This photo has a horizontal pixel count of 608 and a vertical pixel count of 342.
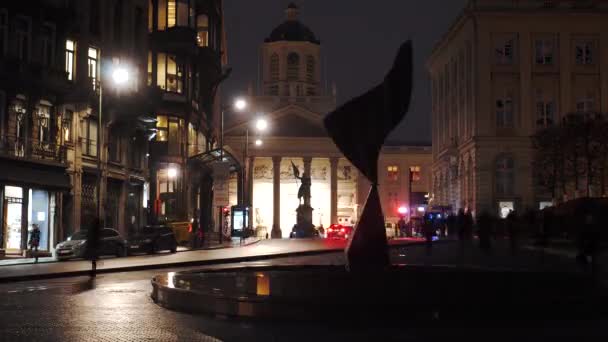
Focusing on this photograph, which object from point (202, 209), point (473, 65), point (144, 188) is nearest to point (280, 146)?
point (473, 65)

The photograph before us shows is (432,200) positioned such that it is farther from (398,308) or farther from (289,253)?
(398,308)

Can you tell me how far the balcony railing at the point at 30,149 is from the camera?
36.5 meters

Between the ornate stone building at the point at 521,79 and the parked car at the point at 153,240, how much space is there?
42178mm

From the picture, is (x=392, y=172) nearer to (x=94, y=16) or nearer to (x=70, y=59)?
(x=94, y=16)

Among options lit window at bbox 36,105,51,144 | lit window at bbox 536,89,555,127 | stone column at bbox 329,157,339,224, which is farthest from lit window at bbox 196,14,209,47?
stone column at bbox 329,157,339,224

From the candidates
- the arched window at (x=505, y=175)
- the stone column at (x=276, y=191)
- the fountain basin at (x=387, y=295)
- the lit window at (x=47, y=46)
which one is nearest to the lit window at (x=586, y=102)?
the arched window at (x=505, y=175)

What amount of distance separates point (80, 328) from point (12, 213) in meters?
26.6

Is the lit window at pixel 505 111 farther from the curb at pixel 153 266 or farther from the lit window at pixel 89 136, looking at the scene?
the lit window at pixel 89 136

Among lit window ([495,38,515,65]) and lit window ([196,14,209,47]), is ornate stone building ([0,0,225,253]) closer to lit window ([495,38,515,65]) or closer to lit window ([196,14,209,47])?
lit window ([196,14,209,47])

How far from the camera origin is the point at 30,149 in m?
38.3

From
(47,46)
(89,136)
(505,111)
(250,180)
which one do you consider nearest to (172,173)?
(89,136)

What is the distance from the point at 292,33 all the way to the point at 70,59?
10677 cm

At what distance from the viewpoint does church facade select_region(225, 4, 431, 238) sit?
415 feet

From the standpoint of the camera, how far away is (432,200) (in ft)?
342
